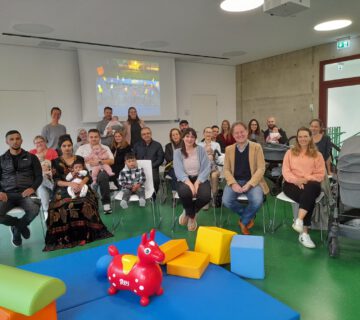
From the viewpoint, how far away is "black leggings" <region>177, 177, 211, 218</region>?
11.8ft

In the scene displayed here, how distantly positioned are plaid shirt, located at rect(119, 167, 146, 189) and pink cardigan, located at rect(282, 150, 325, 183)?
1.73 m

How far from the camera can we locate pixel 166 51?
712 centimetres

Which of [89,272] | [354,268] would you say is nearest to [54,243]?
[89,272]

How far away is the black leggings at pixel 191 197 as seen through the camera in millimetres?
3592

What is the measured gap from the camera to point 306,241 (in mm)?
3109

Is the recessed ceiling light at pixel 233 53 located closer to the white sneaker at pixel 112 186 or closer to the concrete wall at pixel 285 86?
the concrete wall at pixel 285 86

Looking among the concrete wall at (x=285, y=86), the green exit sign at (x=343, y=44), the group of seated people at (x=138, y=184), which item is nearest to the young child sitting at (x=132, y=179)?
the group of seated people at (x=138, y=184)

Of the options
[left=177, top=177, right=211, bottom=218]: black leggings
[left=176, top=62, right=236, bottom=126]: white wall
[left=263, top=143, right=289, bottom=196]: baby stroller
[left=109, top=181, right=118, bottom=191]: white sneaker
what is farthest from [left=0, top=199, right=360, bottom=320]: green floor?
[left=176, top=62, right=236, bottom=126]: white wall

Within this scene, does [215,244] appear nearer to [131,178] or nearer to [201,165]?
[201,165]

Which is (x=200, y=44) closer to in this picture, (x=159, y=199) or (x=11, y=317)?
(x=159, y=199)

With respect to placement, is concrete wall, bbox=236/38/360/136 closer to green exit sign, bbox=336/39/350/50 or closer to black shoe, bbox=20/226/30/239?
green exit sign, bbox=336/39/350/50

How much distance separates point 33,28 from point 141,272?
4.76 metres

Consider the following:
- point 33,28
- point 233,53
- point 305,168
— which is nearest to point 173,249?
point 305,168

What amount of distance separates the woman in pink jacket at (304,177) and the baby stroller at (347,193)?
0.82 ft
